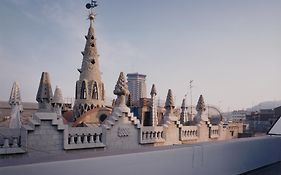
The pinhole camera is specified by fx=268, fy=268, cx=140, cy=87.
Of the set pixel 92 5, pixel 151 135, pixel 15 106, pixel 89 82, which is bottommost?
pixel 151 135

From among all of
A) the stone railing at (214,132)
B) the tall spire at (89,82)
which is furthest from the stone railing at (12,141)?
the tall spire at (89,82)

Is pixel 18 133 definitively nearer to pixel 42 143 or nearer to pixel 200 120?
pixel 42 143

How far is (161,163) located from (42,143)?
6694 millimetres

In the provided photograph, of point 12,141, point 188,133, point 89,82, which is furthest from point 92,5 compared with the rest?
point 12,141

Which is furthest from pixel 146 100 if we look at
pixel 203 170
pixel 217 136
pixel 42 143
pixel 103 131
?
pixel 203 170

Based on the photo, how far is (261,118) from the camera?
2131 inches

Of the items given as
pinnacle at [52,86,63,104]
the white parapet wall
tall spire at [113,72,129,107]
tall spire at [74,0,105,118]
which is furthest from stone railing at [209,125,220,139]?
tall spire at [74,0,105,118]

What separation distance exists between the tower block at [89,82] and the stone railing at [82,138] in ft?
57.9

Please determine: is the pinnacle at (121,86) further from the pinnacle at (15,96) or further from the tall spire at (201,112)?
the tall spire at (201,112)

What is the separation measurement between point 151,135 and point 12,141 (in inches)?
315

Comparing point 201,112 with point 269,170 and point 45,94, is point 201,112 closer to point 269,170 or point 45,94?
point 269,170

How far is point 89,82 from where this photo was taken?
30141 millimetres

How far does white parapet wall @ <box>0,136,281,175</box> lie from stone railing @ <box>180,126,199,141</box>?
8116 mm

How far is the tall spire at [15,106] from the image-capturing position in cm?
1577
